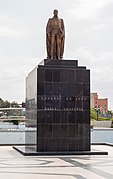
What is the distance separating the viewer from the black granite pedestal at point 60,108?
15.6 meters

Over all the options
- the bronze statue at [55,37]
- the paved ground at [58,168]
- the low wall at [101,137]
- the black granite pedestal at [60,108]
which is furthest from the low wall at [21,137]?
the paved ground at [58,168]

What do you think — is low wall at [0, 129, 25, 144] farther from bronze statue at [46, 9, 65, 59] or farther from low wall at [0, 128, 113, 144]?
bronze statue at [46, 9, 65, 59]

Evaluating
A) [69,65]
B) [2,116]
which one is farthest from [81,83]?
[2,116]

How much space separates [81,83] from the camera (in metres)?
16.1

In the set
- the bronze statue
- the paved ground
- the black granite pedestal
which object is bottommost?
the paved ground

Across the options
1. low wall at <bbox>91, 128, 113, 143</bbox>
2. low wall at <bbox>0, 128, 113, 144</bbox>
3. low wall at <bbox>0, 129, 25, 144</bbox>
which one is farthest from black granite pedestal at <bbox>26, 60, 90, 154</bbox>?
low wall at <bbox>91, 128, 113, 143</bbox>

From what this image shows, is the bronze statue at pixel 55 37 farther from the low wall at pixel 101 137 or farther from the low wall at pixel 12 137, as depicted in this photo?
the low wall at pixel 101 137

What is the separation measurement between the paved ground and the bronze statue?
14.9ft

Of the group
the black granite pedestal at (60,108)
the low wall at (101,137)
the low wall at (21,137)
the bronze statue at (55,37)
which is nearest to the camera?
the black granite pedestal at (60,108)

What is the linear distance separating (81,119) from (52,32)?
3.81m

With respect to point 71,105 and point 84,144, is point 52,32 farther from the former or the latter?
point 84,144

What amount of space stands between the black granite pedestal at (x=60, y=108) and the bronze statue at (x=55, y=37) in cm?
56

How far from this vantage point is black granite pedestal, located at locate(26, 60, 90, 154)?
1560 centimetres

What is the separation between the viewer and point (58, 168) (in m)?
11.3
